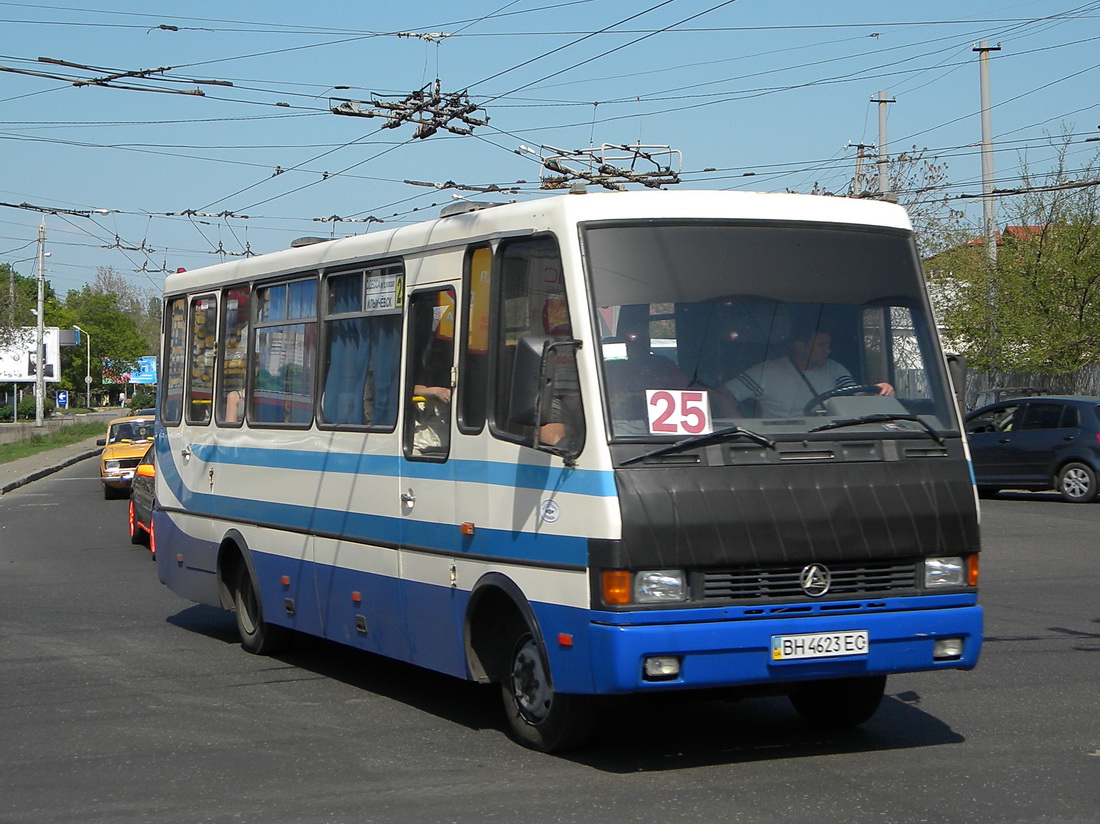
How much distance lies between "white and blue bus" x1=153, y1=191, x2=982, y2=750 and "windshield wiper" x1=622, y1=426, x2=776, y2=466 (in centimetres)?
1

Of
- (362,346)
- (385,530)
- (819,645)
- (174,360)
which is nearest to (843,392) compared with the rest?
(819,645)

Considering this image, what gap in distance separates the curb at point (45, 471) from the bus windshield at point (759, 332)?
28418mm

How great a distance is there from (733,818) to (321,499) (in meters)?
4.12

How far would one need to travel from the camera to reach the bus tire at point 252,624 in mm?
10430

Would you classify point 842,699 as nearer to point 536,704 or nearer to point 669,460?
point 536,704

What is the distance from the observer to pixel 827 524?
6.61m

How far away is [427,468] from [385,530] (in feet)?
2.11

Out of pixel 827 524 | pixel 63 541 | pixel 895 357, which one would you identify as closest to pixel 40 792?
pixel 827 524

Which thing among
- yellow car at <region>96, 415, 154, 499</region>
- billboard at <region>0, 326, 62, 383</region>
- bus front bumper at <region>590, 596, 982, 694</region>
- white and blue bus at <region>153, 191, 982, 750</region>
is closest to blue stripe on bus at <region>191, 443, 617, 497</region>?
white and blue bus at <region>153, 191, 982, 750</region>

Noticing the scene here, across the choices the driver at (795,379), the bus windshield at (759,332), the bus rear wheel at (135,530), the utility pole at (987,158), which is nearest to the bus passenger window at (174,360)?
the bus windshield at (759,332)

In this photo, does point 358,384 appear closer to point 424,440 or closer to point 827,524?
point 424,440

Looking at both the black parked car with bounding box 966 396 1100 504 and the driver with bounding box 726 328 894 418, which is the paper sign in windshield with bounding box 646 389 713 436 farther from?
the black parked car with bounding box 966 396 1100 504

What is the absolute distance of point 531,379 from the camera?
6.56 metres

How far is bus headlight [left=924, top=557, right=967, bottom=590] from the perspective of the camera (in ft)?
22.4
